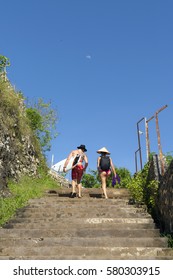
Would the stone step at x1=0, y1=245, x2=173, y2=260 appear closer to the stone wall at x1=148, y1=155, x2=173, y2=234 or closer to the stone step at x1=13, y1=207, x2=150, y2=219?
the stone wall at x1=148, y1=155, x2=173, y2=234

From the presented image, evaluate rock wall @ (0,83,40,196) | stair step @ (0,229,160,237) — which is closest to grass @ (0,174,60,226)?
rock wall @ (0,83,40,196)

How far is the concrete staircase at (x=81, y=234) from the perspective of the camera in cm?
553

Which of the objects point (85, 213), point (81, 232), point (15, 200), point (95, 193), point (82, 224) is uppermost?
point (95, 193)

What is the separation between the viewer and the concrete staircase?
553 cm

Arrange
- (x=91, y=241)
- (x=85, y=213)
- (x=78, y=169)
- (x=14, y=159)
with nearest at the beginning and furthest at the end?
(x=91, y=241) → (x=85, y=213) → (x=78, y=169) → (x=14, y=159)

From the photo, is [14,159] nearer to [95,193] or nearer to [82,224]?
[95,193]

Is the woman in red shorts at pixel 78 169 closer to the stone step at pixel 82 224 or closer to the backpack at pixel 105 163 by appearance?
the backpack at pixel 105 163

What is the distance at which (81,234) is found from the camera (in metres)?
6.55

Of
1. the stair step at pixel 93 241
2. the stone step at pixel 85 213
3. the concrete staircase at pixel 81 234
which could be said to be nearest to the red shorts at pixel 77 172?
the concrete staircase at pixel 81 234

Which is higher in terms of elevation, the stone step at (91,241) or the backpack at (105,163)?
the backpack at (105,163)

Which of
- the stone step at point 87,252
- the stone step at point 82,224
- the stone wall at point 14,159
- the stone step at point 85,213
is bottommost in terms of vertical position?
the stone step at point 87,252

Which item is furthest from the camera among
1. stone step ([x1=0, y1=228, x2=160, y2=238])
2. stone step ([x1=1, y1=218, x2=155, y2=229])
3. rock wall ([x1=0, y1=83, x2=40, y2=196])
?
rock wall ([x1=0, y1=83, x2=40, y2=196])

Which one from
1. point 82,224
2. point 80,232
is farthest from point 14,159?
point 80,232
